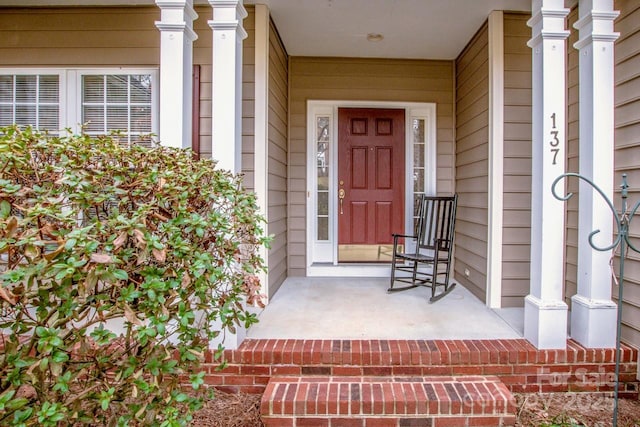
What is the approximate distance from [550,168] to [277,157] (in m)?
2.24

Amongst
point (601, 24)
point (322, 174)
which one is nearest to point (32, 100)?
point (322, 174)

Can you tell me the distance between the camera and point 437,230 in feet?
12.0

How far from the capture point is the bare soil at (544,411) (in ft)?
6.44

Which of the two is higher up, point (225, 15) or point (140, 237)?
point (225, 15)

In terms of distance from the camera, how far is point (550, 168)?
2238 millimetres

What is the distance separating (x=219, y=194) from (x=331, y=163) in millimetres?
2668

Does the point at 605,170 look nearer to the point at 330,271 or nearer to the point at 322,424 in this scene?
the point at 322,424

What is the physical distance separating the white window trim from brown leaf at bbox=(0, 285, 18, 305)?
7.71 ft

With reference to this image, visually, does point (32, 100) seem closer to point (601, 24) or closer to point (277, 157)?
point (277, 157)

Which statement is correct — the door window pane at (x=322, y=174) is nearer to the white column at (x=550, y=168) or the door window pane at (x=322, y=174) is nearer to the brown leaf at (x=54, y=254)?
the white column at (x=550, y=168)

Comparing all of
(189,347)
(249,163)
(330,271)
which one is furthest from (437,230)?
(189,347)

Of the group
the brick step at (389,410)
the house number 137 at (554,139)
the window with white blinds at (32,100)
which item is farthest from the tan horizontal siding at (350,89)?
the brick step at (389,410)

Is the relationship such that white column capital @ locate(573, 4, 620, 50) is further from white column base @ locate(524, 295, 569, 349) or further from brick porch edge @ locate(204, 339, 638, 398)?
brick porch edge @ locate(204, 339, 638, 398)

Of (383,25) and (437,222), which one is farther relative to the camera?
(437,222)
